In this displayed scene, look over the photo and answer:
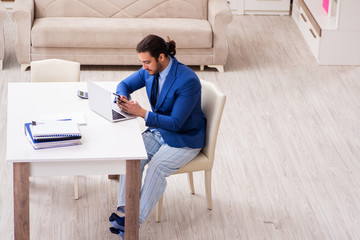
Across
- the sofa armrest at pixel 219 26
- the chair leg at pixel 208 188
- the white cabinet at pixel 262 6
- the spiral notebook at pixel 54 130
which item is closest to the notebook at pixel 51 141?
the spiral notebook at pixel 54 130

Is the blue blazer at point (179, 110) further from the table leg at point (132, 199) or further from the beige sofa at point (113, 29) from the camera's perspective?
the beige sofa at point (113, 29)

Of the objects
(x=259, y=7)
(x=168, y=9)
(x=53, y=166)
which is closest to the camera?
(x=53, y=166)

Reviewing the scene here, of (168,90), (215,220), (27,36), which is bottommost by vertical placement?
(215,220)

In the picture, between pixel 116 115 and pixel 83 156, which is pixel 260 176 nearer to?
pixel 116 115

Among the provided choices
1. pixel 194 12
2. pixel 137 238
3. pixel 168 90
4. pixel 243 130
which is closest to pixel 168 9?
pixel 194 12

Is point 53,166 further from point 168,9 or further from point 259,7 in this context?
point 259,7

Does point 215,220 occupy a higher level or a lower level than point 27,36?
lower

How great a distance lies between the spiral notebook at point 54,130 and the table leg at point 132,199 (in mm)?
311

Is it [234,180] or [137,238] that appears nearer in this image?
[137,238]

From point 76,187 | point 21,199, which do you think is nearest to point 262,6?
point 76,187

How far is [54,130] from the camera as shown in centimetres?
297

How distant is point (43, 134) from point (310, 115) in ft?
8.79

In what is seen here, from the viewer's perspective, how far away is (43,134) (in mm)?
2898

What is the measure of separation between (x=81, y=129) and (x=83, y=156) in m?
0.31
